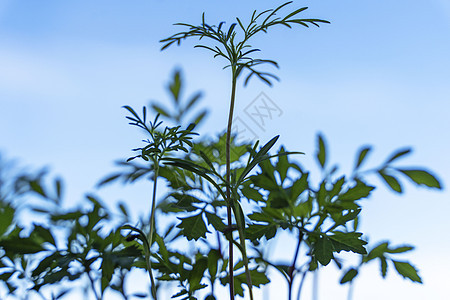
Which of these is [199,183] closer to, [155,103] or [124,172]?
[124,172]

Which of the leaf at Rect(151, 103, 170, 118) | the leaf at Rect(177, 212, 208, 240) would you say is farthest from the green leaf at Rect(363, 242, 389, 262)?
the leaf at Rect(151, 103, 170, 118)

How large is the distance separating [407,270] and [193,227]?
1.14 ft

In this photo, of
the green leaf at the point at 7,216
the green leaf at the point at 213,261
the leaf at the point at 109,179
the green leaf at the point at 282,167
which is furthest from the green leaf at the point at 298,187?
the green leaf at the point at 7,216

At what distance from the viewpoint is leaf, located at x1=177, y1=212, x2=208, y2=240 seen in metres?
0.55

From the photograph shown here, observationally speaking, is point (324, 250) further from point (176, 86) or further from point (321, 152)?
point (176, 86)

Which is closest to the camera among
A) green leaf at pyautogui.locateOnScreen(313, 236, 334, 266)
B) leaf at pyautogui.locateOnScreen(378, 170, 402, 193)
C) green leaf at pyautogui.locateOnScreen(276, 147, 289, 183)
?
green leaf at pyautogui.locateOnScreen(313, 236, 334, 266)

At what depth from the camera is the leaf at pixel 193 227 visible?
0.55 metres

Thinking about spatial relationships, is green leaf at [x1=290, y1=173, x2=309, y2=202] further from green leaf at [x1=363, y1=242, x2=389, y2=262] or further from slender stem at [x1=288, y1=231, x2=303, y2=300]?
green leaf at [x1=363, y1=242, x2=389, y2=262]

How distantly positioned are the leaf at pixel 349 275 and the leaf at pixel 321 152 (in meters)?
0.16

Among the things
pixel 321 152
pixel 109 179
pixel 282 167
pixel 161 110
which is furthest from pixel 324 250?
pixel 161 110

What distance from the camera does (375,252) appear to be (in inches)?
29.2

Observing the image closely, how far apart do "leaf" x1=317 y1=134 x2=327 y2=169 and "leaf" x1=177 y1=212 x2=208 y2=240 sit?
0.86 feet

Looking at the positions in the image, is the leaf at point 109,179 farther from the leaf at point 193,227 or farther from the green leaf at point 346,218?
the green leaf at point 346,218

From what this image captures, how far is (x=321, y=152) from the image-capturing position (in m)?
0.77
